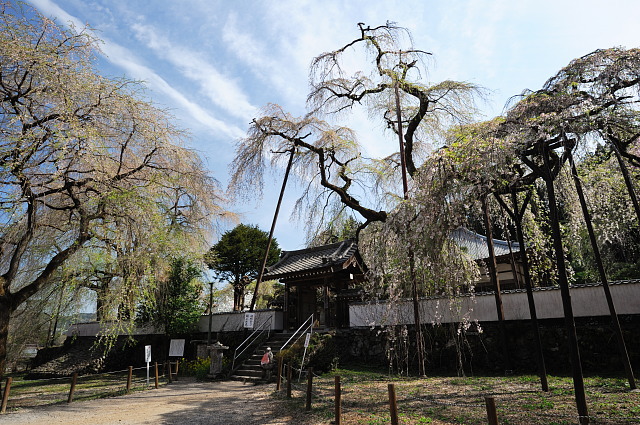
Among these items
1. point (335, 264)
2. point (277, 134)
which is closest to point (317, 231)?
point (335, 264)

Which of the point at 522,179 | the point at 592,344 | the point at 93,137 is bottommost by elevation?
the point at 592,344

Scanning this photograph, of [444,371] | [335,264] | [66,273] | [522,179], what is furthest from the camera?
[335,264]

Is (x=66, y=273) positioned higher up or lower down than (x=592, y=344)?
higher up

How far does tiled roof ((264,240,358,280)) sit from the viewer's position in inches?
600

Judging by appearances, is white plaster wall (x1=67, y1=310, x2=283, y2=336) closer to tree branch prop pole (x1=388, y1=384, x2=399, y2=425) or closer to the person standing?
the person standing

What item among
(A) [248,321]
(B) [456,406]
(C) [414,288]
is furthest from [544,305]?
(A) [248,321]

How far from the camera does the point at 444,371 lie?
11.0 m

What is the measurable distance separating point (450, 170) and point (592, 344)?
721 cm

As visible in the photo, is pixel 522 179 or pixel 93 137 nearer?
pixel 522 179

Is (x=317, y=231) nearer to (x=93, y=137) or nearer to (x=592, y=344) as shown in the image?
(x=93, y=137)

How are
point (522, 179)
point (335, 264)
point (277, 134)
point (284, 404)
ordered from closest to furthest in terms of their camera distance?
point (522, 179) < point (284, 404) < point (277, 134) < point (335, 264)

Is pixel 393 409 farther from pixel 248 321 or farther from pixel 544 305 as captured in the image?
pixel 248 321

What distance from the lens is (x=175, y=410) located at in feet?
27.2

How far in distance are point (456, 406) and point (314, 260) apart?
10575 millimetres
